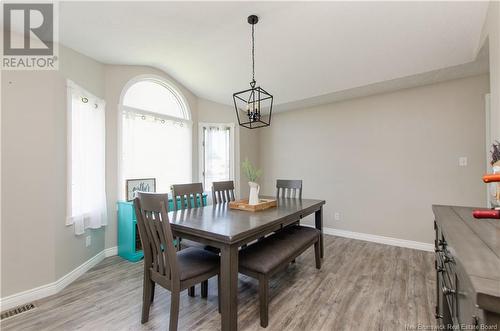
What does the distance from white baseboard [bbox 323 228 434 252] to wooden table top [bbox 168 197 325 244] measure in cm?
182

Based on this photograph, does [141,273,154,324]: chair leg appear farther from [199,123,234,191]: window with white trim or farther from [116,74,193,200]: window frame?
[199,123,234,191]: window with white trim

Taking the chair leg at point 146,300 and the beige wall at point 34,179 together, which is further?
the beige wall at point 34,179

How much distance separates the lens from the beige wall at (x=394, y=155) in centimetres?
305

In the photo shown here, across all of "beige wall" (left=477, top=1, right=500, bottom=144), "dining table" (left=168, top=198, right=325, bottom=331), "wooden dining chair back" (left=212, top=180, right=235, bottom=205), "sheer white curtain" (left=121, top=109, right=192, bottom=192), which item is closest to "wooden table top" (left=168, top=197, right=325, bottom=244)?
"dining table" (left=168, top=198, right=325, bottom=331)

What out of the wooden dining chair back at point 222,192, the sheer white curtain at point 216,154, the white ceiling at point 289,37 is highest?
the white ceiling at point 289,37

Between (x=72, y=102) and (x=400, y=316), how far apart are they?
384 cm

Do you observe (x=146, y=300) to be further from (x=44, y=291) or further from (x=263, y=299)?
(x=44, y=291)

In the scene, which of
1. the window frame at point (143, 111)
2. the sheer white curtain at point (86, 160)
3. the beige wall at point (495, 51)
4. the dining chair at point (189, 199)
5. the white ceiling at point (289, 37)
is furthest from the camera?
the window frame at point (143, 111)

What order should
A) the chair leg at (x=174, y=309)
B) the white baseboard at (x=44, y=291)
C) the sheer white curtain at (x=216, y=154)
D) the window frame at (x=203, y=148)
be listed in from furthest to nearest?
1. the sheer white curtain at (x=216, y=154)
2. the window frame at (x=203, y=148)
3. the white baseboard at (x=44, y=291)
4. the chair leg at (x=174, y=309)

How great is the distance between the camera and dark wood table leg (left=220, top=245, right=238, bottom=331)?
153 cm

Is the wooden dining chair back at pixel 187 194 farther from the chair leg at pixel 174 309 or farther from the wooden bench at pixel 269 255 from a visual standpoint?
the chair leg at pixel 174 309

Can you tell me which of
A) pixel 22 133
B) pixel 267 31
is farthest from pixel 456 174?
pixel 22 133

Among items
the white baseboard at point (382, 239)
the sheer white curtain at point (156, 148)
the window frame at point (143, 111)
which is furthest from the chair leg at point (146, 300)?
the white baseboard at point (382, 239)

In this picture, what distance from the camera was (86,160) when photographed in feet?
8.73
